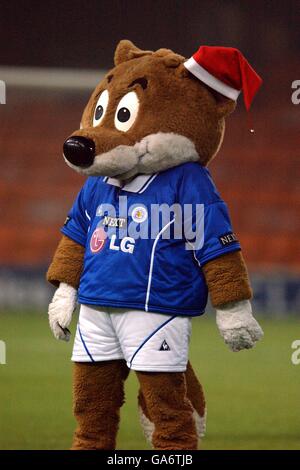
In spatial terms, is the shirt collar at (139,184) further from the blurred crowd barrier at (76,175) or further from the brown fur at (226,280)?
the blurred crowd barrier at (76,175)

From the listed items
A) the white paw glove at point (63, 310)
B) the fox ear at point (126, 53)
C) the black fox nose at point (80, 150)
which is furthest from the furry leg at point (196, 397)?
the fox ear at point (126, 53)

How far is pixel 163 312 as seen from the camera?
6.56 ft

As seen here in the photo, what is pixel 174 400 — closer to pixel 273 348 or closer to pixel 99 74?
pixel 273 348

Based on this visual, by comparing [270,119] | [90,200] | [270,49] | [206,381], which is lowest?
[206,381]

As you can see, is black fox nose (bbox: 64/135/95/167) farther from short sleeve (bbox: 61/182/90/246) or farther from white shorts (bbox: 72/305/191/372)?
white shorts (bbox: 72/305/191/372)

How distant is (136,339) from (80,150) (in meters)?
0.41

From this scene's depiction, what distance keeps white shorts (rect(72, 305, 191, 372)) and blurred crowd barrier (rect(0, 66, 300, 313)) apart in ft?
17.2

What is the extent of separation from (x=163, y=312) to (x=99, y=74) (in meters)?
5.02

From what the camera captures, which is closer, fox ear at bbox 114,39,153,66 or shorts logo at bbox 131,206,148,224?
shorts logo at bbox 131,206,148,224

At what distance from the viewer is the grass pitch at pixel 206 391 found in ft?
8.54

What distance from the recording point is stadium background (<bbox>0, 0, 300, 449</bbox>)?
10.9 ft

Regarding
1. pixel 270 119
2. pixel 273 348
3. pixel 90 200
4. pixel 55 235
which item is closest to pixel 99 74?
pixel 55 235

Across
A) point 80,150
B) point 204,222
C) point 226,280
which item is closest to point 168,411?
point 226,280

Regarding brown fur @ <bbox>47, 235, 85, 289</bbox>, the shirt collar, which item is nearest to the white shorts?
brown fur @ <bbox>47, 235, 85, 289</bbox>
